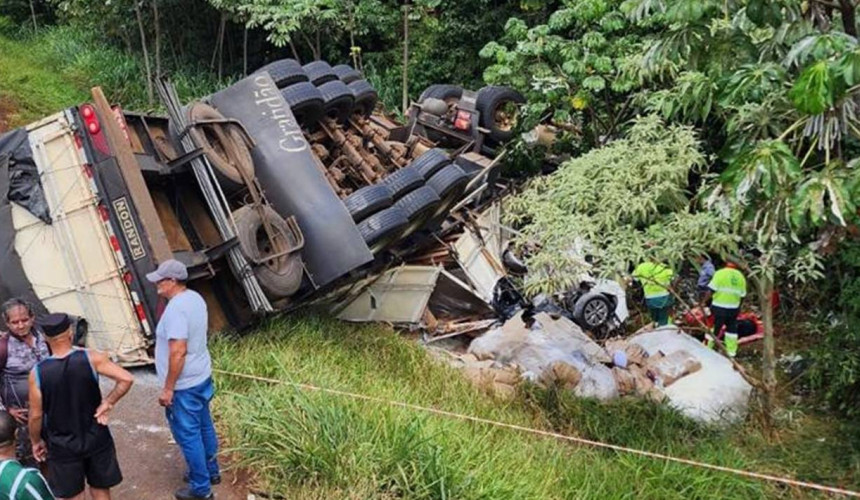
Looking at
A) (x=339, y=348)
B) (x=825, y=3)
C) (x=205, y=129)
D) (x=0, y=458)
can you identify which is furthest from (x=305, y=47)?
(x=0, y=458)

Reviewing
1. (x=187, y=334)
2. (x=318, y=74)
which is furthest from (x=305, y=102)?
(x=187, y=334)

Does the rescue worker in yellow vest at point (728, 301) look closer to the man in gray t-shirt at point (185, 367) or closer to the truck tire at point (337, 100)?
the truck tire at point (337, 100)

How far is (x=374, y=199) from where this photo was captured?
723 centimetres

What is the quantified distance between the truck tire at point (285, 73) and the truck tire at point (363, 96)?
0.71m

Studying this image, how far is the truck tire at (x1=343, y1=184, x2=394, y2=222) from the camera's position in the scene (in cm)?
716

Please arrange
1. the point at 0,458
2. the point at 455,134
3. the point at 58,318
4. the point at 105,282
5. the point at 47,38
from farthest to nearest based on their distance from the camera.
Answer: the point at 47,38
the point at 455,134
the point at 105,282
the point at 58,318
the point at 0,458

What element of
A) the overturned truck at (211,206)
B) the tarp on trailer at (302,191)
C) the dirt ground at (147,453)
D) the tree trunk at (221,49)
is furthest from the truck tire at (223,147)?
the tree trunk at (221,49)

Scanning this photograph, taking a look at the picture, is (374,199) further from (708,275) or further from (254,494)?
(708,275)

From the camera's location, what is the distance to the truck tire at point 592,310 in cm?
858

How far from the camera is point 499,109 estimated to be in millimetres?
10617

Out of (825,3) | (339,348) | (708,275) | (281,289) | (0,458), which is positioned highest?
(825,3)

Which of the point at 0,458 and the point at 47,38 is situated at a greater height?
the point at 47,38

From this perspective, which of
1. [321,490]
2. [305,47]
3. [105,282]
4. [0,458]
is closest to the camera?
[0,458]

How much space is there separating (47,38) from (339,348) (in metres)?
15.9
